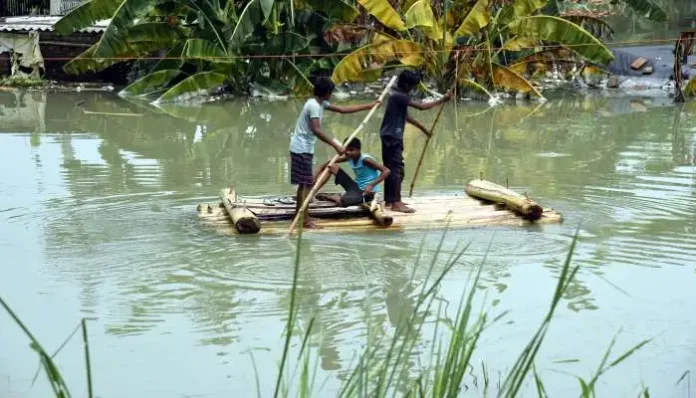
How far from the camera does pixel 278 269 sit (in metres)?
5.80

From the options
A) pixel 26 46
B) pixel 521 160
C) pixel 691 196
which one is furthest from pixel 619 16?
pixel 691 196

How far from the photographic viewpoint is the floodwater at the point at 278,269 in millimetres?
4355

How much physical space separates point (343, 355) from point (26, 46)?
53.7 feet

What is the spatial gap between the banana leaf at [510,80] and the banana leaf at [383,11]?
197cm

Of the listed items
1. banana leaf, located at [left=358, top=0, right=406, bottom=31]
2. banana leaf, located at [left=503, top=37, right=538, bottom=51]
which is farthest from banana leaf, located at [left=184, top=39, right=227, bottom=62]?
banana leaf, located at [left=503, top=37, right=538, bottom=51]

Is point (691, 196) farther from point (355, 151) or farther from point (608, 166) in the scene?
point (355, 151)

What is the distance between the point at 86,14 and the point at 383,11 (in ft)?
14.4

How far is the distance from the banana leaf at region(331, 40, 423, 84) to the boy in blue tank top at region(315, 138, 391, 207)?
27.1 ft

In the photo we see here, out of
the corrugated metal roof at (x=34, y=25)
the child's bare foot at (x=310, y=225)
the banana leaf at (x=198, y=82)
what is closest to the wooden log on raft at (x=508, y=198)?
the child's bare foot at (x=310, y=225)

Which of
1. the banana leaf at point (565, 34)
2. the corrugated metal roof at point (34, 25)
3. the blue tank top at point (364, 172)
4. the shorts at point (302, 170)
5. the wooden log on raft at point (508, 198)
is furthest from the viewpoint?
the corrugated metal roof at point (34, 25)

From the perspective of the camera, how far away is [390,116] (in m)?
7.12

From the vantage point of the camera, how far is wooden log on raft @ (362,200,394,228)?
6.59 meters

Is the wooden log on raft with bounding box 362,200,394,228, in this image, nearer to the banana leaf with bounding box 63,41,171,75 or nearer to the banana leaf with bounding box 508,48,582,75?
the banana leaf with bounding box 63,41,171,75

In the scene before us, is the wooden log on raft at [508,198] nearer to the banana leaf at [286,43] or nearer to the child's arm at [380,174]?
the child's arm at [380,174]
